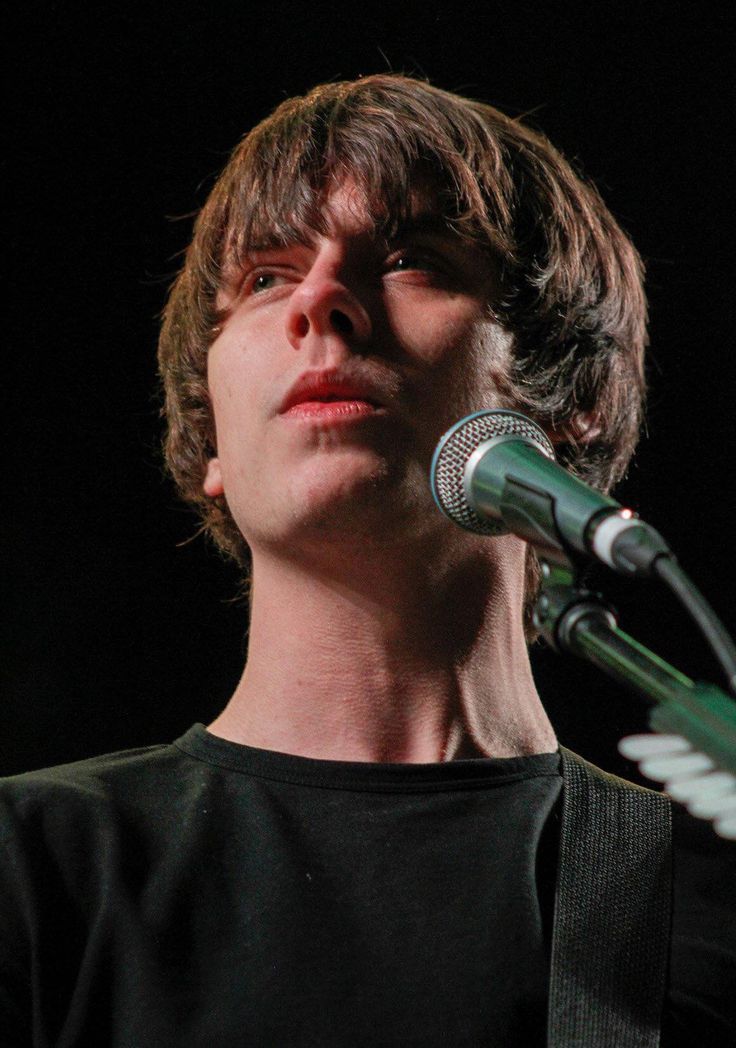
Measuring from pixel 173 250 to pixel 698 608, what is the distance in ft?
7.44

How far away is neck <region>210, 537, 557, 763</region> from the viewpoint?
2.05m

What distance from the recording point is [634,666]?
106cm

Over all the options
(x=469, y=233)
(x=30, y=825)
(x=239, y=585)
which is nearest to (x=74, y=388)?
(x=239, y=585)

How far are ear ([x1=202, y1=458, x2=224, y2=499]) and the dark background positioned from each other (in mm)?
498

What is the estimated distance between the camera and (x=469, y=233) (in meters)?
→ 2.29

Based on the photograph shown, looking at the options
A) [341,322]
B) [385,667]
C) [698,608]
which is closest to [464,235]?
[341,322]

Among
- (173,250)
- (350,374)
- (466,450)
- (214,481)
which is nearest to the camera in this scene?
(466,450)

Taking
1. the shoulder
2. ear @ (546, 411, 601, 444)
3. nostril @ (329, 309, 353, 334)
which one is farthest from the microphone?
ear @ (546, 411, 601, 444)

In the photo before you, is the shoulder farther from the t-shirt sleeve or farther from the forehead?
the forehead

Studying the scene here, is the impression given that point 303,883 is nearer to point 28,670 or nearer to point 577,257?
point 28,670

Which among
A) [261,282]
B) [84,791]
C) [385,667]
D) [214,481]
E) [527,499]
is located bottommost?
[84,791]

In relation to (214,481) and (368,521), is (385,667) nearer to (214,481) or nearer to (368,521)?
(368,521)

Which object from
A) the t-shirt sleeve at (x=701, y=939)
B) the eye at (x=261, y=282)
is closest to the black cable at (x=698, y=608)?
the t-shirt sleeve at (x=701, y=939)

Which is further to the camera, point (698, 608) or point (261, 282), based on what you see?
point (261, 282)
